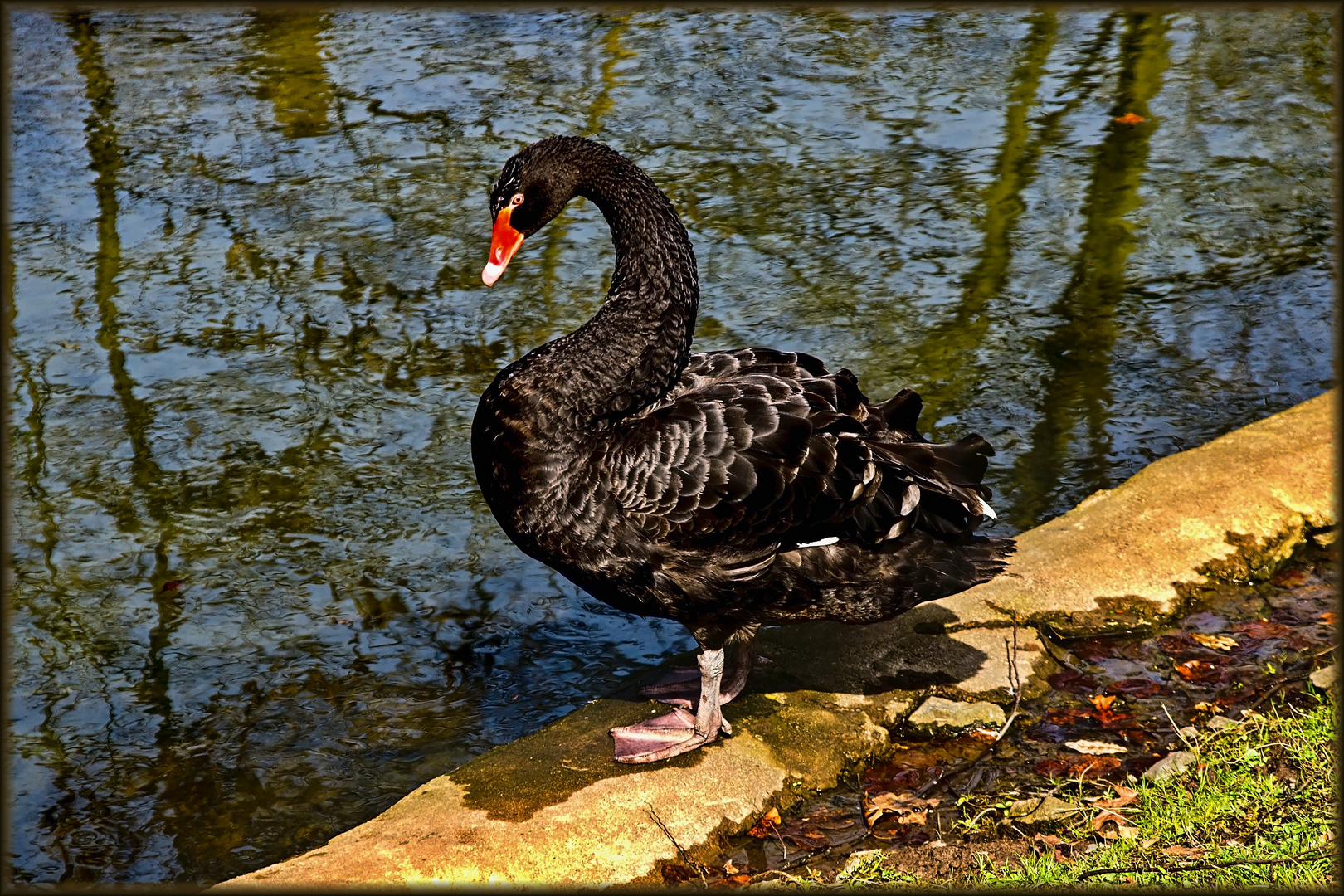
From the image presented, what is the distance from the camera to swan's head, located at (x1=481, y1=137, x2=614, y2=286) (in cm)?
412

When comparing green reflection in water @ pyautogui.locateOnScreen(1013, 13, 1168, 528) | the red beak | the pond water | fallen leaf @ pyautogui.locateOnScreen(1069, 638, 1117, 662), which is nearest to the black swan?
the red beak

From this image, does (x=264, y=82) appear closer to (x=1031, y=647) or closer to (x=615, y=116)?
(x=615, y=116)

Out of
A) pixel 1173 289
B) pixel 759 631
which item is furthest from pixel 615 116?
pixel 759 631

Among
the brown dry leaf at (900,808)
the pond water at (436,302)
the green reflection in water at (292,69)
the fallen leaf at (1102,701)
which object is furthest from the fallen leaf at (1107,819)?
the green reflection in water at (292,69)

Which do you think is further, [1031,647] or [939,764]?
[1031,647]

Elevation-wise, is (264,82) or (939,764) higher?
(264,82)

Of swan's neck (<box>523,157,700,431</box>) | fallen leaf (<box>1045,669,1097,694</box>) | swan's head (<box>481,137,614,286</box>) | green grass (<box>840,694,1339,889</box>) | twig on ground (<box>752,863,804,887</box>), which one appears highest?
swan's head (<box>481,137,614,286</box>)

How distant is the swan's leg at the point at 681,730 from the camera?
13.0 ft

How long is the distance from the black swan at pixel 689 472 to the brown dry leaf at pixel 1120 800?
0.74 meters

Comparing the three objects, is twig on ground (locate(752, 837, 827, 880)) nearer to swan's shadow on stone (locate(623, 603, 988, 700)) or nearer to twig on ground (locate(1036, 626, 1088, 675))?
swan's shadow on stone (locate(623, 603, 988, 700))

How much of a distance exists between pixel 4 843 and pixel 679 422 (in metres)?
2.59

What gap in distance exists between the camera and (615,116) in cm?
991

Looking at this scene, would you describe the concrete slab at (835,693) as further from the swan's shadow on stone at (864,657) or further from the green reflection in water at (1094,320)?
the green reflection in water at (1094,320)

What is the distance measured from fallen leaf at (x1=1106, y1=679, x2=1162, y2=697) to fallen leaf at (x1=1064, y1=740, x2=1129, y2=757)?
29 cm
